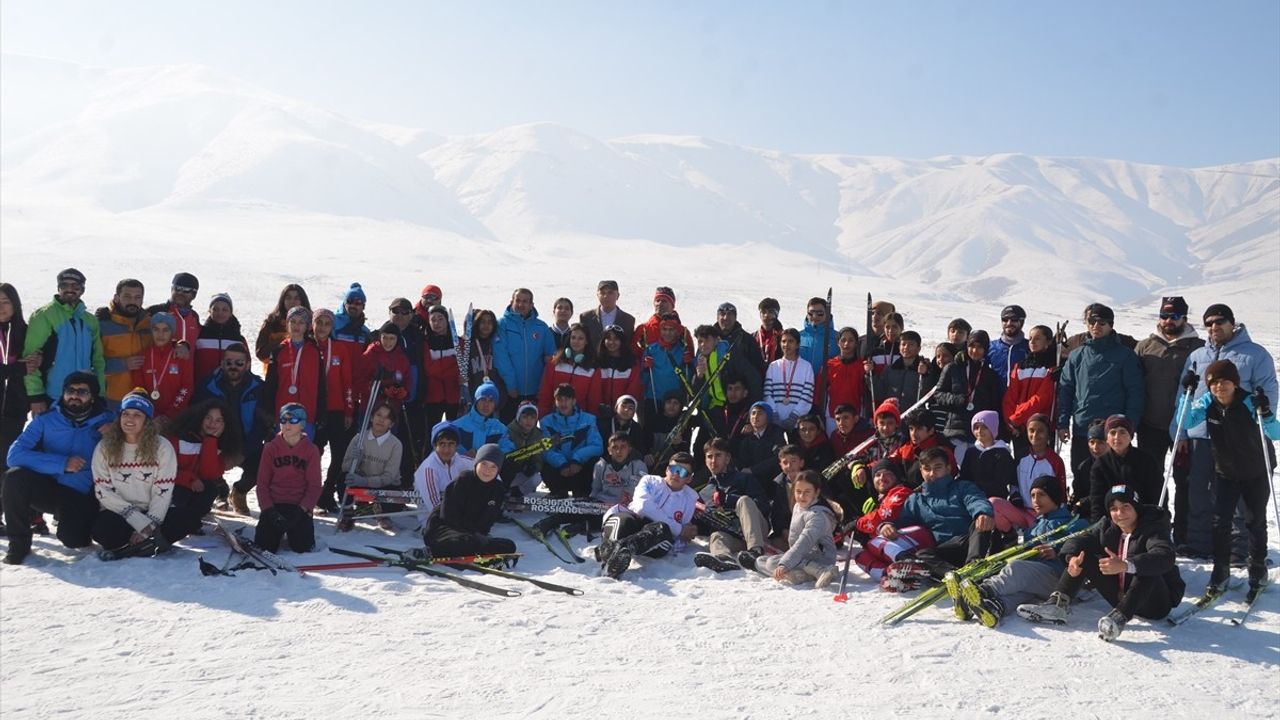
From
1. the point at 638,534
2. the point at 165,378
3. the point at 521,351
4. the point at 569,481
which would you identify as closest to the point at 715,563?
the point at 638,534

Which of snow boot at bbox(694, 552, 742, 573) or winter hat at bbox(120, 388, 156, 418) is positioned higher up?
winter hat at bbox(120, 388, 156, 418)

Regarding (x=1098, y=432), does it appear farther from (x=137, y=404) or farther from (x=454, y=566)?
(x=137, y=404)

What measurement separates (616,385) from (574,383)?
385mm

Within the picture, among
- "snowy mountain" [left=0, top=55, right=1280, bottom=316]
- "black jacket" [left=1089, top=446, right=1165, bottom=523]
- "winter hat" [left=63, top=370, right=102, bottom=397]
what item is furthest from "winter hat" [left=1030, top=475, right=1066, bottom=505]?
"snowy mountain" [left=0, top=55, right=1280, bottom=316]

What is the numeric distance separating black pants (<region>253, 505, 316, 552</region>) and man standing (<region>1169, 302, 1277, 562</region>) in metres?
5.98

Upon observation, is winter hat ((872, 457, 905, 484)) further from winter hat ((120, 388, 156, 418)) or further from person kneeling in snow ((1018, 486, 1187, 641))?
winter hat ((120, 388, 156, 418))

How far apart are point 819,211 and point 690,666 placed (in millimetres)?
200781

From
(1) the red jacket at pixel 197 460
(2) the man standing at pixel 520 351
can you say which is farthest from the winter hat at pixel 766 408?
(1) the red jacket at pixel 197 460

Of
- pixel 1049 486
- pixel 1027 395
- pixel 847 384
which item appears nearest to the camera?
pixel 1049 486

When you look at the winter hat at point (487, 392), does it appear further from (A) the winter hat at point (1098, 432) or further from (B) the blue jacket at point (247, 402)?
(A) the winter hat at point (1098, 432)

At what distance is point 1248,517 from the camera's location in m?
5.90

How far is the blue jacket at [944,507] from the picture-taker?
6383 mm

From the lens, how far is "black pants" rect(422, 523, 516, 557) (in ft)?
22.0

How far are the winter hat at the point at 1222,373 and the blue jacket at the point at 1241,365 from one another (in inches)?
10.1
